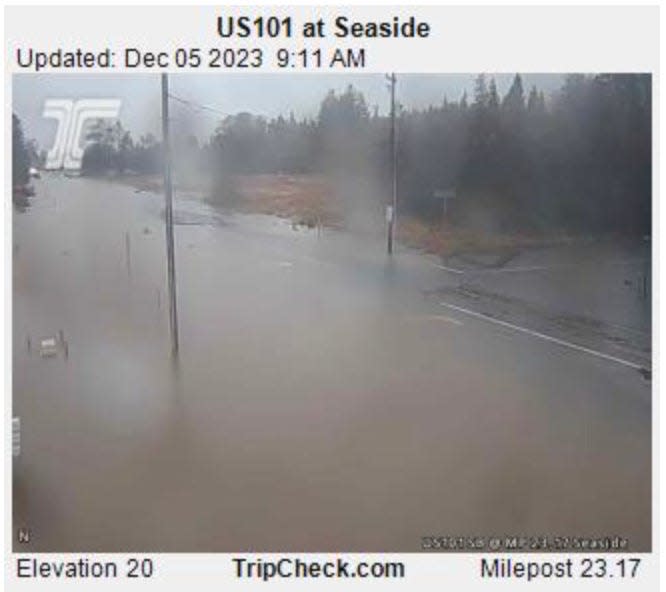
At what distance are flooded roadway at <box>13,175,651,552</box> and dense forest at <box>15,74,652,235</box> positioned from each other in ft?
0.60

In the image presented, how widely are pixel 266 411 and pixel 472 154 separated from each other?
109 centimetres

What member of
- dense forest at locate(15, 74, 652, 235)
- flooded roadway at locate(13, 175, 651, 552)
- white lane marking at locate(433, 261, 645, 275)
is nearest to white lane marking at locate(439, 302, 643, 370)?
flooded roadway at locate(13, 175, 651, 552)

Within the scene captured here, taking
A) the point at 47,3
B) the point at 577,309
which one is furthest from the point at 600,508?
the point at 47,3

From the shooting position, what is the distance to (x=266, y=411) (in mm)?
2688

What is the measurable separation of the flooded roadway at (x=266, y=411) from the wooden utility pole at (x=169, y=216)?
0.09 feet

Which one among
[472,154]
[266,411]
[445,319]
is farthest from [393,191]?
[266,411]

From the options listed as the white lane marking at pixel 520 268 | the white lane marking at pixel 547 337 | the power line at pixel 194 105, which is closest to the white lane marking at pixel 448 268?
the white lane marking at pixel 520 268

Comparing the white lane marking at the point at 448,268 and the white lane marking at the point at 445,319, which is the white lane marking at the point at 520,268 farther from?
the white lane marking at the point at 445,319

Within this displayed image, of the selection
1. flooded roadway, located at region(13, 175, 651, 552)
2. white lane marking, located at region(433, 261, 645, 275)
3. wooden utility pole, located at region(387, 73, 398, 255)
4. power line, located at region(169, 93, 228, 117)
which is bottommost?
flooded roadway, located at region(13, 175, 651, 552)

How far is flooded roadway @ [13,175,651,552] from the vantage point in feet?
8.62

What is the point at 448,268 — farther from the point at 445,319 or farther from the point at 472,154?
the point at 472,154

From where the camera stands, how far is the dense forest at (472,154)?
258cm

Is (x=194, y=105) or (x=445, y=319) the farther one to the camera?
(x=445, y=319)

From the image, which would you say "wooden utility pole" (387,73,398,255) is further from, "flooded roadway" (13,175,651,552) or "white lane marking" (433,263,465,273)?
"white lane marking" (433,263,465,273)
